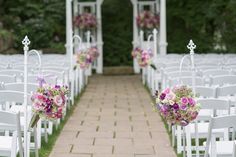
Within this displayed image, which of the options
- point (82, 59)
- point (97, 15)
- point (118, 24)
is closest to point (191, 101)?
point (82, 59)

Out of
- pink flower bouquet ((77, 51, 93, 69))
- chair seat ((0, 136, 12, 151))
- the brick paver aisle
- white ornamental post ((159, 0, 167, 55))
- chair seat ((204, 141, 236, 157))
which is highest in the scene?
white ornamental post ((159, 0, 167, 55))

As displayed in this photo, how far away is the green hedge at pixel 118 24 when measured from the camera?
22812 millimetres

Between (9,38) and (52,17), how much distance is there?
2.74 meters

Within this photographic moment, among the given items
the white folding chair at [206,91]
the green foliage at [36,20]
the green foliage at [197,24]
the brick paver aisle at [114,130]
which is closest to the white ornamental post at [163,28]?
the green foliage at [197,24]

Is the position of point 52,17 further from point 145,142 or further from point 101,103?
point 145,142

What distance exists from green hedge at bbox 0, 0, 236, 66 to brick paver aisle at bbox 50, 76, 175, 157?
935 centimetres

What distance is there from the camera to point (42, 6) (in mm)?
23828

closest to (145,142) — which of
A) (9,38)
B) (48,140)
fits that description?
(48,140)

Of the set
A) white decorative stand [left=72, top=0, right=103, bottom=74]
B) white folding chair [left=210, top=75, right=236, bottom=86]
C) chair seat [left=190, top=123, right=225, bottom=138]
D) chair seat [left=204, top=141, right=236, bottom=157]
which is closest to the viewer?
chair seat [left=204, top=141, right=236, bottom=157]

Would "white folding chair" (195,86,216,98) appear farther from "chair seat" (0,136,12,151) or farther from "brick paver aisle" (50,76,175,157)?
"chair seat" (0,136,12,151)

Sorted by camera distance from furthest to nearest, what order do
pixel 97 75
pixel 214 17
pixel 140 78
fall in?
pixel 214 17
pixel 97 75
pixel 140 78

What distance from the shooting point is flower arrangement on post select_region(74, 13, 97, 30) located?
1984 centimetres

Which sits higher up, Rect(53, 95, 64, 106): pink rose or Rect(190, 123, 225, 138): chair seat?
Rect(53, 95, 64, 106): pink rose

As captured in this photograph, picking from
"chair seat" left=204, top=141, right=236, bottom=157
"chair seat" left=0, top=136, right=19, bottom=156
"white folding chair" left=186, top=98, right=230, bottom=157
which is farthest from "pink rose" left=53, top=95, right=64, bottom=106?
"chair seat" left=204, top=141, right=236, bottom=157
